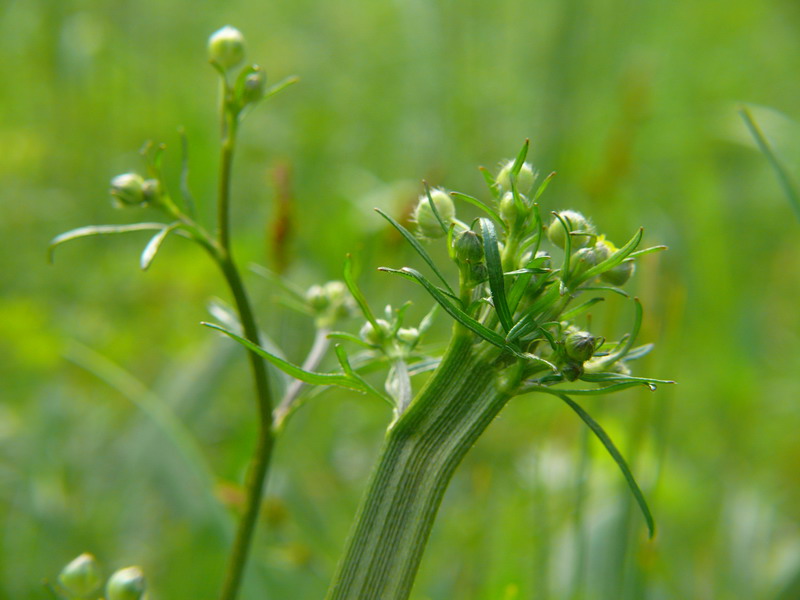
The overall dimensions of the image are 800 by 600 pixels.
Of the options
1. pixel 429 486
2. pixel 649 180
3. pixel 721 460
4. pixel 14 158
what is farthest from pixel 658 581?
pixel 649 180

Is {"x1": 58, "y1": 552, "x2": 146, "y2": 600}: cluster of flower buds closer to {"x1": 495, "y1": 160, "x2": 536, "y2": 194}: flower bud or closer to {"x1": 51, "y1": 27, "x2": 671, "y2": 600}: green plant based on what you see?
{"x1": 51, "y1": 27, "x2": 671, "y2": 600}: green plant

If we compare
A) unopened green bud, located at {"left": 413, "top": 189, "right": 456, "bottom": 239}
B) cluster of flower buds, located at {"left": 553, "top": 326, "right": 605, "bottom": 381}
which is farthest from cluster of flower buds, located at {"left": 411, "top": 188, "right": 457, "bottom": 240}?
cluster of flower buds, located at {"left": 553, "top": 326, "right": 605, "bottom": 381}

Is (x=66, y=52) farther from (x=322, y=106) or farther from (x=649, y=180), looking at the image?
(x=649, y=180)

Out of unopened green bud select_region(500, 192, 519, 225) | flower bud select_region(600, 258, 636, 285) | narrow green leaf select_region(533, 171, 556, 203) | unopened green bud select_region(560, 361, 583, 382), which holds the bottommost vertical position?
unopened green bud select_region(560, 361, 583, 382)

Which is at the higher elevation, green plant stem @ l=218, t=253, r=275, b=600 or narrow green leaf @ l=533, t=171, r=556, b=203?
narrow green leaf @ l=533, t=171, r=556, b=203

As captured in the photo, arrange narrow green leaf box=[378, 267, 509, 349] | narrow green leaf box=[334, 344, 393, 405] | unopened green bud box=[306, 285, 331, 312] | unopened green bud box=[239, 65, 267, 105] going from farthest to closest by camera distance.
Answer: unopened green bud box=[306, 285, 331, 312], unopened green bud box=[239, 65, 267, 105], narrow green leaf box=[334, 344, 393, 405], narrow green leaf box=[378, 267, 509, 349]

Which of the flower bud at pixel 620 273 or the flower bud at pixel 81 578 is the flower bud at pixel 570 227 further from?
the flower bud at pixel 81 578
